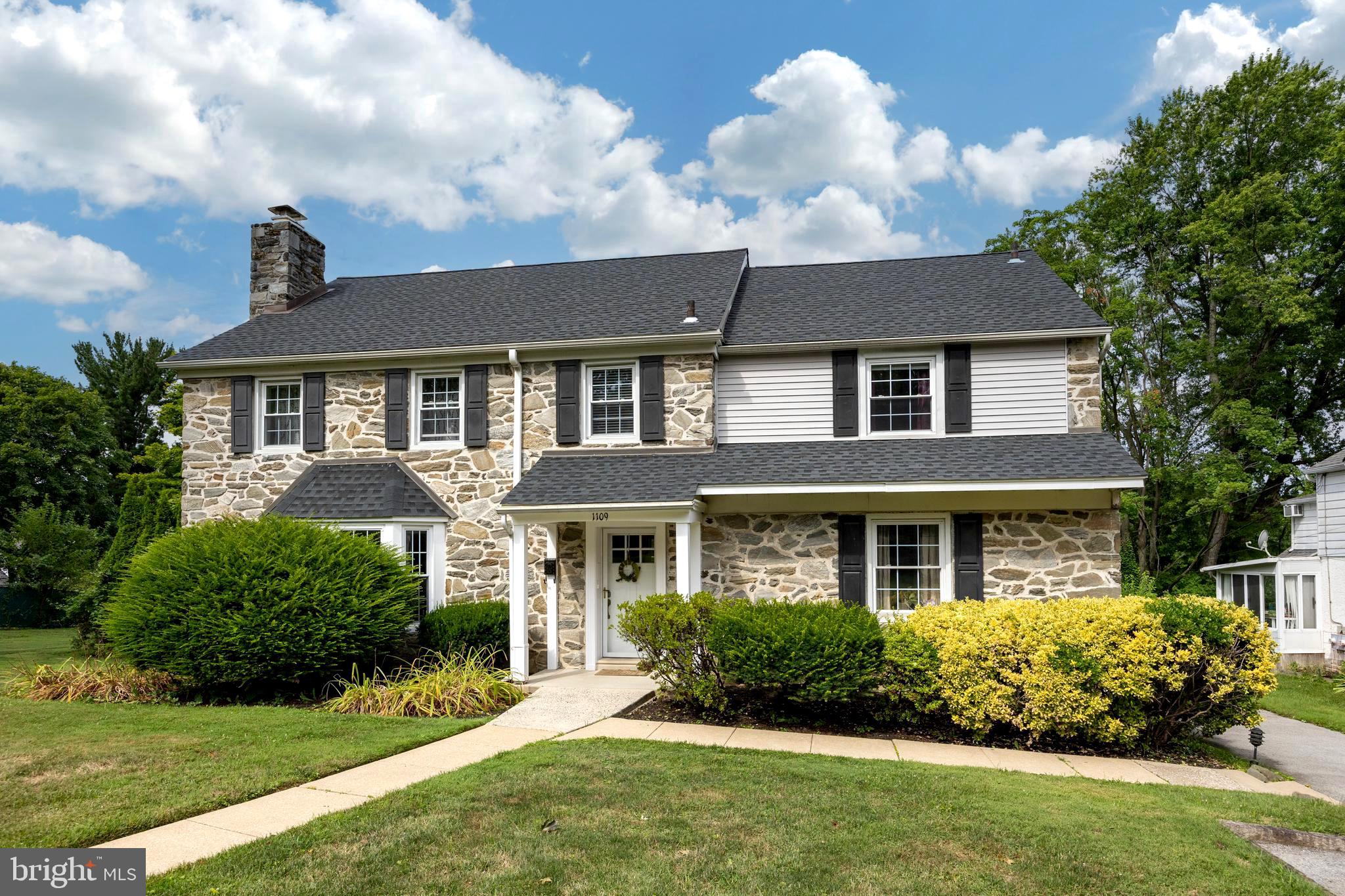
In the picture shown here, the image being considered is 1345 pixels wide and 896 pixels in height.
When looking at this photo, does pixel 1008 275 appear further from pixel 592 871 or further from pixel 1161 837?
pixel 592 871

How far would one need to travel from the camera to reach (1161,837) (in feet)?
18.1

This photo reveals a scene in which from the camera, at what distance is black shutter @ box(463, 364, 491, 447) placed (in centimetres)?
1348

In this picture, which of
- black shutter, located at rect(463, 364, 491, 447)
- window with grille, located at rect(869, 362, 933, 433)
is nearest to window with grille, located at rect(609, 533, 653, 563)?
black shutter, located at rect(463, 364, 491, 447)

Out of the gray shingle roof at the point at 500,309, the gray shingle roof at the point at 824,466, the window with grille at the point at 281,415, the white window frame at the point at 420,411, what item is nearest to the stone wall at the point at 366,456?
the white window frame at the point at 420,411

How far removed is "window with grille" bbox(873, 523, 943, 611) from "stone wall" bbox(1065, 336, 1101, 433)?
2.78 m

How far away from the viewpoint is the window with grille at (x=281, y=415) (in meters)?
14.2

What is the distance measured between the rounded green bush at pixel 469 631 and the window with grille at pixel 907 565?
548 centimetres

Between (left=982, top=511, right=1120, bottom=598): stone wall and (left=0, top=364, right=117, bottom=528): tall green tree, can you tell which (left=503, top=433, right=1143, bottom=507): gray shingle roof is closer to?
(left=982, top=511, right=1120, bottom=598): stone wall

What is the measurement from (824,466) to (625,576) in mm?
3458

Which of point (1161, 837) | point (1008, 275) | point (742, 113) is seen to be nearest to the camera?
point (1161, 837)

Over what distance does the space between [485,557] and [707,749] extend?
6454 millimetres

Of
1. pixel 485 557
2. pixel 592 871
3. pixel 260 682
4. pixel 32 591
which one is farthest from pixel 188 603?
pixel 32 591

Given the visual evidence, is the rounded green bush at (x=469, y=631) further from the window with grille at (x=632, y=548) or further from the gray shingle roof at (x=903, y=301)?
the gray shingle roof at (x=903, y=301)

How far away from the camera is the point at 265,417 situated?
1436 cm
